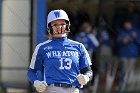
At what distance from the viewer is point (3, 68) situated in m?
10.8

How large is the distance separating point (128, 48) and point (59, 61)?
246 inches

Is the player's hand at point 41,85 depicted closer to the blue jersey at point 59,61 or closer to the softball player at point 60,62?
the softball player at point 60,62

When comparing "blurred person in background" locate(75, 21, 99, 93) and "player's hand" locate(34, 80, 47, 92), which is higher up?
"blurred person in background" locate(75, 21, 99, 93)

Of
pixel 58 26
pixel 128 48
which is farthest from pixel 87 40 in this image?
pixel 58 26

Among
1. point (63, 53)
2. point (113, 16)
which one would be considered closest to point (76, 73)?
point (63, 53)

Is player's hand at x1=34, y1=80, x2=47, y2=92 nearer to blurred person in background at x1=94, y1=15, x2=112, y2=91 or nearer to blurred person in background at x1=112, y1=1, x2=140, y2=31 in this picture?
blurred person in background at x1=94, y1=15, x2=112, y2=91

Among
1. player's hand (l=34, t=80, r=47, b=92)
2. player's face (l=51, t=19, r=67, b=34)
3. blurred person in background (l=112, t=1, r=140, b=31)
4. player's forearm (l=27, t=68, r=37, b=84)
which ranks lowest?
player's hand (l=34, t=80, r=47, b=92)

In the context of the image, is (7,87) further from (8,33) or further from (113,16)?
(113,16)

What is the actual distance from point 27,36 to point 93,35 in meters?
2.09

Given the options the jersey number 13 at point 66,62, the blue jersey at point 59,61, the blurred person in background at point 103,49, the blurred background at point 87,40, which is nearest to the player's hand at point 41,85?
the blue jersey at point 59,61

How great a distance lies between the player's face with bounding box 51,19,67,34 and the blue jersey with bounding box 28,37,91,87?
105mm

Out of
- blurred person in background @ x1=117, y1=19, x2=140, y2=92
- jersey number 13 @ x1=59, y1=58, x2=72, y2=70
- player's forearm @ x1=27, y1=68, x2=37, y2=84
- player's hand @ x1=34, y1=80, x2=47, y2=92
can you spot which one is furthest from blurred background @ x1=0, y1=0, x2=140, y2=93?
player's hand @ x1=34, y1=80, x2=47, y2=92

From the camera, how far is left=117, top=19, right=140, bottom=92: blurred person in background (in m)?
11.9

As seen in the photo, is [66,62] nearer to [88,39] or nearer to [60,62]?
[60,62]
